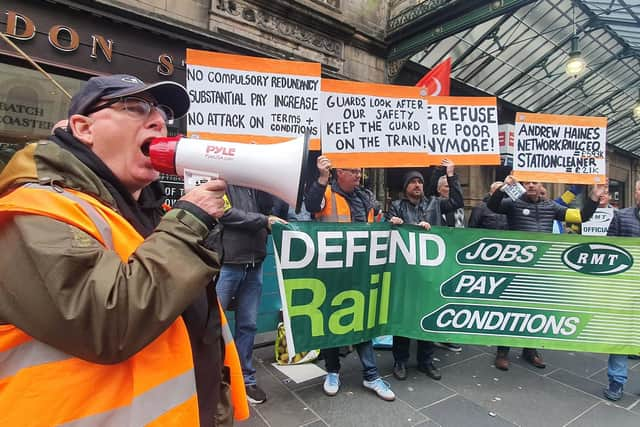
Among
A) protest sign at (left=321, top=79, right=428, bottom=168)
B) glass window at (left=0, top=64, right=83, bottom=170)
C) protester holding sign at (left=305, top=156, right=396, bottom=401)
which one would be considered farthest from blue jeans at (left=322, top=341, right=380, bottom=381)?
glass window at (left=0, top=64, right=83, bottom=170)

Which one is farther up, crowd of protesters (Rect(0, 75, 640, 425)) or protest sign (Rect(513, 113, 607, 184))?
protest sign (Rect(513, 113, 607, 184))

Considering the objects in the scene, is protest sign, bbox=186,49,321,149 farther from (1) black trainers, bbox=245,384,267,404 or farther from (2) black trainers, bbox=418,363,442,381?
(2) black trainers, bbox=418,363,442,381

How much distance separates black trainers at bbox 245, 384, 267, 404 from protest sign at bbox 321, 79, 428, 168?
2.03 metres

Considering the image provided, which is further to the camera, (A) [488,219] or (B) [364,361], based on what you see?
(A) [488,219]

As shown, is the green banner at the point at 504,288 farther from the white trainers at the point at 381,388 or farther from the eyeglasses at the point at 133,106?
the eyeglasses at the point at 133,106

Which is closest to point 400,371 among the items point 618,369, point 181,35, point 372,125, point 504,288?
point 504,288

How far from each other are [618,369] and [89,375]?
4007 millimetres

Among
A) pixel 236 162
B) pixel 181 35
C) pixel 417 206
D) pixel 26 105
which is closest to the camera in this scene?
pixel 236 162

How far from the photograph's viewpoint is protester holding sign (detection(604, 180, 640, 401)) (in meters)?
2.94

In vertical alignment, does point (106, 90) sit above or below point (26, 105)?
below

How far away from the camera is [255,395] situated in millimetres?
2680

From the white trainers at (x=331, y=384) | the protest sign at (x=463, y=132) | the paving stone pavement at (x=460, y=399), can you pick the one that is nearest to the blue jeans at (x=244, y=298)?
the paving stone pavement at (x=460, y=399)

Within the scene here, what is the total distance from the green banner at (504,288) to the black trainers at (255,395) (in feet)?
3.29

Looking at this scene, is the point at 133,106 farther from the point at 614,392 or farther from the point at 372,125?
the point at 614,392
